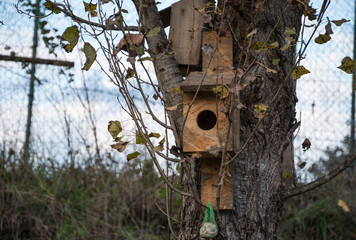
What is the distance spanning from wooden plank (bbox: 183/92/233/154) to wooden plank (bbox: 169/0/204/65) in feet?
0.91

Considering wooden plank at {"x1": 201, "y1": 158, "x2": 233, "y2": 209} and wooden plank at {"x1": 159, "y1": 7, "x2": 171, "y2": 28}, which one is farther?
wooden plank at {"x1": 159, "y1": 7, "x2": 171, "y2": 28}

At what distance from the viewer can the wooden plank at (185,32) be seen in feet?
7.00

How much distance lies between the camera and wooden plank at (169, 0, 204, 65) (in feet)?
7.00

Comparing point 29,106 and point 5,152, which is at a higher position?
point 29,106

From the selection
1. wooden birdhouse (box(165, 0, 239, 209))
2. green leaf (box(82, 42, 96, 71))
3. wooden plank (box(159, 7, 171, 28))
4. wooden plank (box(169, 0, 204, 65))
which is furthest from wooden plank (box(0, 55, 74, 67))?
green leaf (box(82, 42, 96, 71))

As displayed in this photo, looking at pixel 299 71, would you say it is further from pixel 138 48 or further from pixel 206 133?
pixel 138 48

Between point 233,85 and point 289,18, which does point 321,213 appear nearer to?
point 289,18

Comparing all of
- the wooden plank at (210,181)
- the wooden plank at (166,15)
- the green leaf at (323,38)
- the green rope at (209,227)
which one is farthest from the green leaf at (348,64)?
the wooden plank at (166,15)

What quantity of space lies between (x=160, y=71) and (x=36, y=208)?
8.62 feet

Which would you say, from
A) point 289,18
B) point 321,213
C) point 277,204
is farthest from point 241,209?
point 321,213

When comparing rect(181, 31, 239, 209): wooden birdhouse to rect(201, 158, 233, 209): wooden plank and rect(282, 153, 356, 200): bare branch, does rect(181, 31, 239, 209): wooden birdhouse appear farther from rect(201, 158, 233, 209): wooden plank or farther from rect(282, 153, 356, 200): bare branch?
rect(282, 153, 356, 200): bare branch

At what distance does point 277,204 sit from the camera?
1.96 m

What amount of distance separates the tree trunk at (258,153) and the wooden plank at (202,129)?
149 mm

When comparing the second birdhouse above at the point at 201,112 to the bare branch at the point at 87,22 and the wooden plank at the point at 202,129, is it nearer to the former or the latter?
the wooden plank at the point at 202,129
